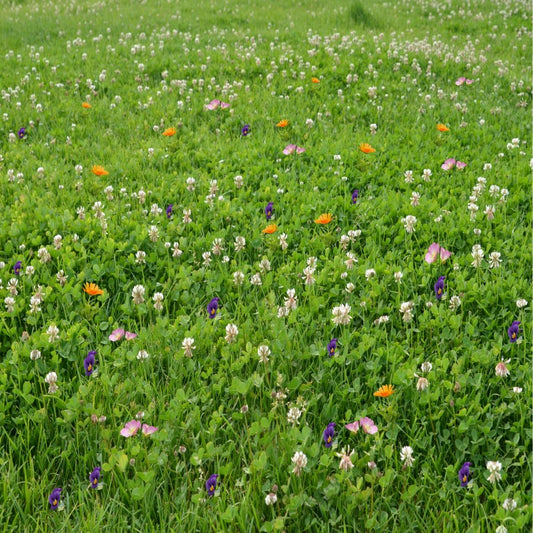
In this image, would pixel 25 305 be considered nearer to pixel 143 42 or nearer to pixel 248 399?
pixel 248 399

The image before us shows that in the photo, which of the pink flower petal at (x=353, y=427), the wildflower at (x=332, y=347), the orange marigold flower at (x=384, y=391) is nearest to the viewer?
the pink flower petal at (x=353, y=427)

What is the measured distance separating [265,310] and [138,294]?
0.90 metres

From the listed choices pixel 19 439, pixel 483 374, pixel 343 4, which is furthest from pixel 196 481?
pixel 343 4

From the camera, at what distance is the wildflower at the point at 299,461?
2703 millimetres

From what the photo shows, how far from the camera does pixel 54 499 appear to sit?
8.77 feet

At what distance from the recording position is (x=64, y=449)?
3027mm

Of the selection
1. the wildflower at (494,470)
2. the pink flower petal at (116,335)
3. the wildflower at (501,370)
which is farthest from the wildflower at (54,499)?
the wildflower at (501,370)

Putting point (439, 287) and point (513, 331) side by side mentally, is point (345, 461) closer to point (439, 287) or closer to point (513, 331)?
point (513, 331)

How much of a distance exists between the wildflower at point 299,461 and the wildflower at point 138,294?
5.55ft

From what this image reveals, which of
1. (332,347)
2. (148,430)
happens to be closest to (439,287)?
(332,347)

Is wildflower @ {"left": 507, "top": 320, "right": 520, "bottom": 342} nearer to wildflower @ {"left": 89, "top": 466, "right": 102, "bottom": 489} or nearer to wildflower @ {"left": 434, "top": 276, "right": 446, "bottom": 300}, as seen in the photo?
wildflower @ {"left": 434, "top": 276, "right": 446, "bottom": 300}

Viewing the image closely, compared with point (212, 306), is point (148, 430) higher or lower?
lower

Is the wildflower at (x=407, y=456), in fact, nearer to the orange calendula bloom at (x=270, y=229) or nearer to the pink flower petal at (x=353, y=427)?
the pink flower petal at (x=353, y=427)

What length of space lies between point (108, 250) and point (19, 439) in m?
1.87
